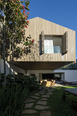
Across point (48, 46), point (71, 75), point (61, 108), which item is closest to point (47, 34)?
point (48, 46)

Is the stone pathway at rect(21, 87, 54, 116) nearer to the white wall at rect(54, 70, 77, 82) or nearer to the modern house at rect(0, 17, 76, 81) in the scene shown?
the modern house at rect(0, 17, 76, 81)

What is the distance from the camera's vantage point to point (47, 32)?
810cm

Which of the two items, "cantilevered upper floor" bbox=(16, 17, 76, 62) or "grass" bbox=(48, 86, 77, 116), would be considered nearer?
"grass" bbox=(48, 86, 77, 116)

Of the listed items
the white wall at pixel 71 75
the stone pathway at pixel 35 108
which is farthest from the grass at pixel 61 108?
the white wall at pixel 71 75

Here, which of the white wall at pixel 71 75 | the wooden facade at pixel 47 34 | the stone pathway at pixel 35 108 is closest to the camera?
the stone pathway at pixel 35 108

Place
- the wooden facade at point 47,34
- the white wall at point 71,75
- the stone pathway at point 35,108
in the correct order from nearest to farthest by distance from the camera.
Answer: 1. the stone pathway at point 35,108
2. the wooden facade at point 47,34
3. the white wall at point 71,75

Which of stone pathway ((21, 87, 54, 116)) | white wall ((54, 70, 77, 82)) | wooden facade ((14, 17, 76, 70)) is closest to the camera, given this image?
stone pathway ((21, 87, 54, 116))

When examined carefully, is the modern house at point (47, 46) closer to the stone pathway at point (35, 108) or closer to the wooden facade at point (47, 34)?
the wooden facade at point (47, 34)

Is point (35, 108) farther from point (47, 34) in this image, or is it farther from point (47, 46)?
point (47, 34)

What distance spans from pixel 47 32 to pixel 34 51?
7.11 feet

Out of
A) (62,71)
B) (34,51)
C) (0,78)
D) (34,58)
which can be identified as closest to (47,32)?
(34,51)

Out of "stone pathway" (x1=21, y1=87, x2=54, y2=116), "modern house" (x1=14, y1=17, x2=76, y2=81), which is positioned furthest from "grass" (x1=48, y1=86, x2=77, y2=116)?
"modern house" (x1=14, y1=17, x2=76, y2=81)

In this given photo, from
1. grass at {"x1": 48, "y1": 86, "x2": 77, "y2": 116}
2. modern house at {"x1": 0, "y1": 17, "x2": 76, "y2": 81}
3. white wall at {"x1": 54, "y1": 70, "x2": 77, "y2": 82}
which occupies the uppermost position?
modern house at {"x1": 0, "y1": 17, "x2": 76, "y2": 81}

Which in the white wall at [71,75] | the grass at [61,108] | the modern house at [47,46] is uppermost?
the modern house at [47,46]
